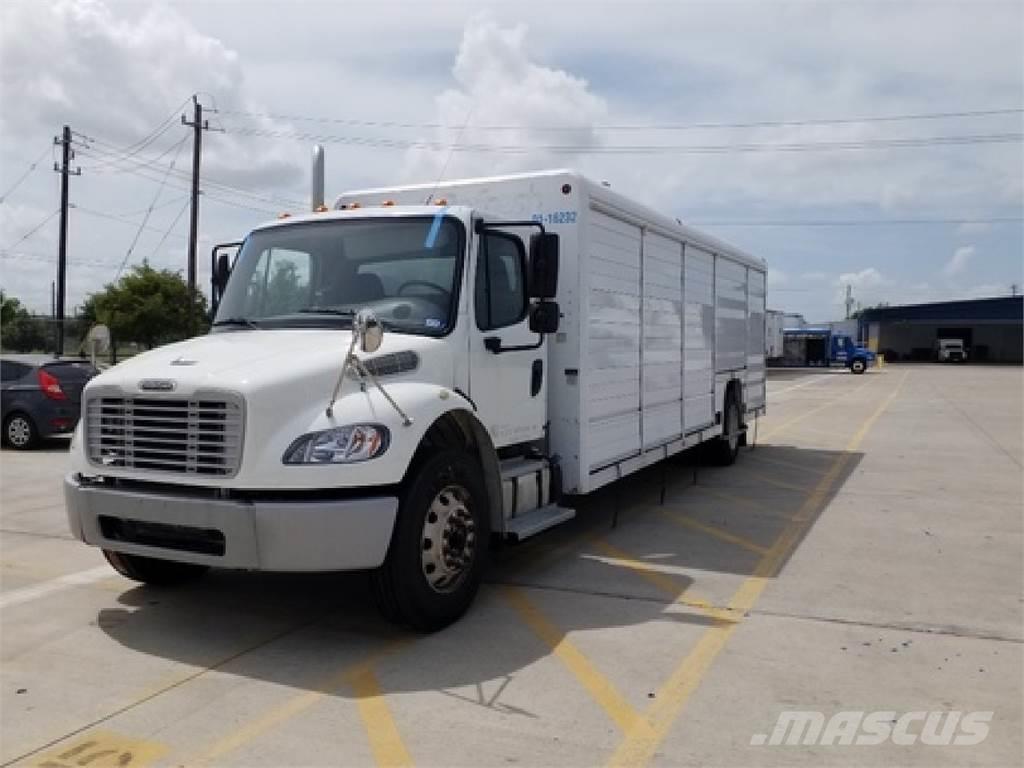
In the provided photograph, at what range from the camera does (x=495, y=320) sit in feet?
20.1

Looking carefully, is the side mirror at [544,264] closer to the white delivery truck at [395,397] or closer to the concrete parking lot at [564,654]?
the white delivery truck at [395,397]

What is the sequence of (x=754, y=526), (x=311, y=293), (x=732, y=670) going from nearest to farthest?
(x=732, y=670) < (x=311, y=293) < (x=754, y=526)

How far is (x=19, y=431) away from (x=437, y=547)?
1133cm

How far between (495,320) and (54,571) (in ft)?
12.7

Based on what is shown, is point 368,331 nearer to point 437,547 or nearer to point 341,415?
point 341,415

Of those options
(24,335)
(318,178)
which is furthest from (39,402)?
(24,335)

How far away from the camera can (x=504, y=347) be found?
242 inches

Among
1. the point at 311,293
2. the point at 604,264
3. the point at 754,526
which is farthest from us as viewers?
the point at 754,526

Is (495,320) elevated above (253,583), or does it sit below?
above

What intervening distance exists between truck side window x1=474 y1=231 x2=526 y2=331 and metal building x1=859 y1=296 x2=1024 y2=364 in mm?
83672

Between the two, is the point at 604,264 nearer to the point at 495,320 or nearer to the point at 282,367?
the point at 495,320

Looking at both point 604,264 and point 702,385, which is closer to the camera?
point 604,264

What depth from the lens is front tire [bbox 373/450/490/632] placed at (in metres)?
4.98

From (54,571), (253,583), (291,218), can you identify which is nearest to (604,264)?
(291,218)
